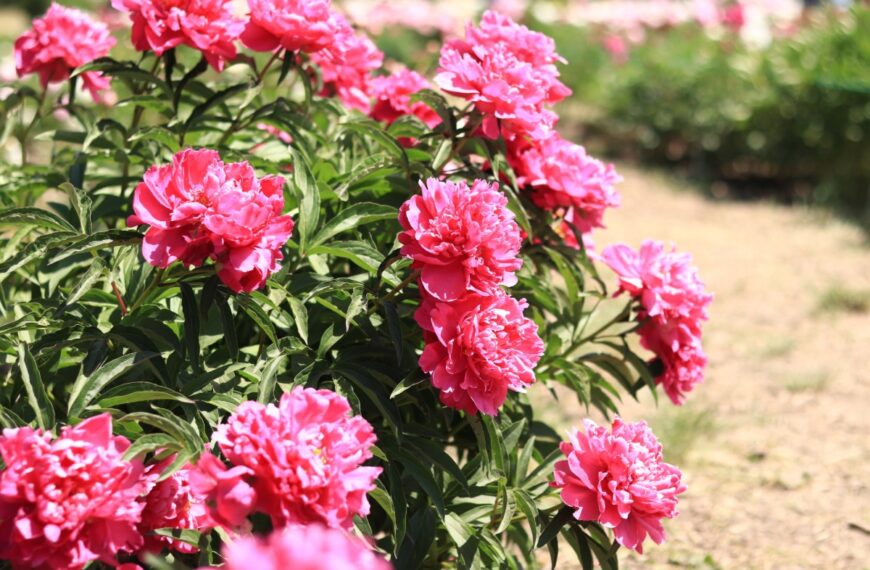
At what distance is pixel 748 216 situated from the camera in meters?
6.70

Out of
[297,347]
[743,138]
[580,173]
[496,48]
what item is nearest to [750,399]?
[580,173]

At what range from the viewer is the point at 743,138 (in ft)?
24.1

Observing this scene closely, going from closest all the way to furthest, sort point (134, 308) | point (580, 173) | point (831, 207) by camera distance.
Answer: point (134, 308), point (580, 173), point (831, 207)

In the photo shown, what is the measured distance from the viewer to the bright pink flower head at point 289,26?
1.84 metres

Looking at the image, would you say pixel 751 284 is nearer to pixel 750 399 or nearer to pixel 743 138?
pixel 750 399

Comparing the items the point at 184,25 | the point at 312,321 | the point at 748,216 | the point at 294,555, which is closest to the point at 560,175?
the point at 312,321

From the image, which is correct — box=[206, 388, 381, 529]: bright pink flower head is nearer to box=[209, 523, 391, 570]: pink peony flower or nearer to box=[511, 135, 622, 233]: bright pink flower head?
box=[209, 523, 391, 570]: pink peony flower

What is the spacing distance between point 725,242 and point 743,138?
1549mm

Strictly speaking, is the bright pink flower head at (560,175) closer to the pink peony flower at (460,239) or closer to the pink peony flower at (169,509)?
the pink peony flower at (460,239)

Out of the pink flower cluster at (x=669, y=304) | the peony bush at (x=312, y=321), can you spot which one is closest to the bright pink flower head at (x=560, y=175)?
the peony bush at (x=312, y=321)

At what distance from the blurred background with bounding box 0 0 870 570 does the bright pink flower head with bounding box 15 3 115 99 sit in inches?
28.0

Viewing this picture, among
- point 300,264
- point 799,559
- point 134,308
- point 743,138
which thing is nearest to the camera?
point 134,308

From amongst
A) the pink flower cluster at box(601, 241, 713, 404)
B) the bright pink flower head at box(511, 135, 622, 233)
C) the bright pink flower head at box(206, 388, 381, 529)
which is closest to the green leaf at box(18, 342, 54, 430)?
the bright pink flower head at box(206, 388, 381, 529)

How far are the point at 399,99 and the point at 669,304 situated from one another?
2.54ft
